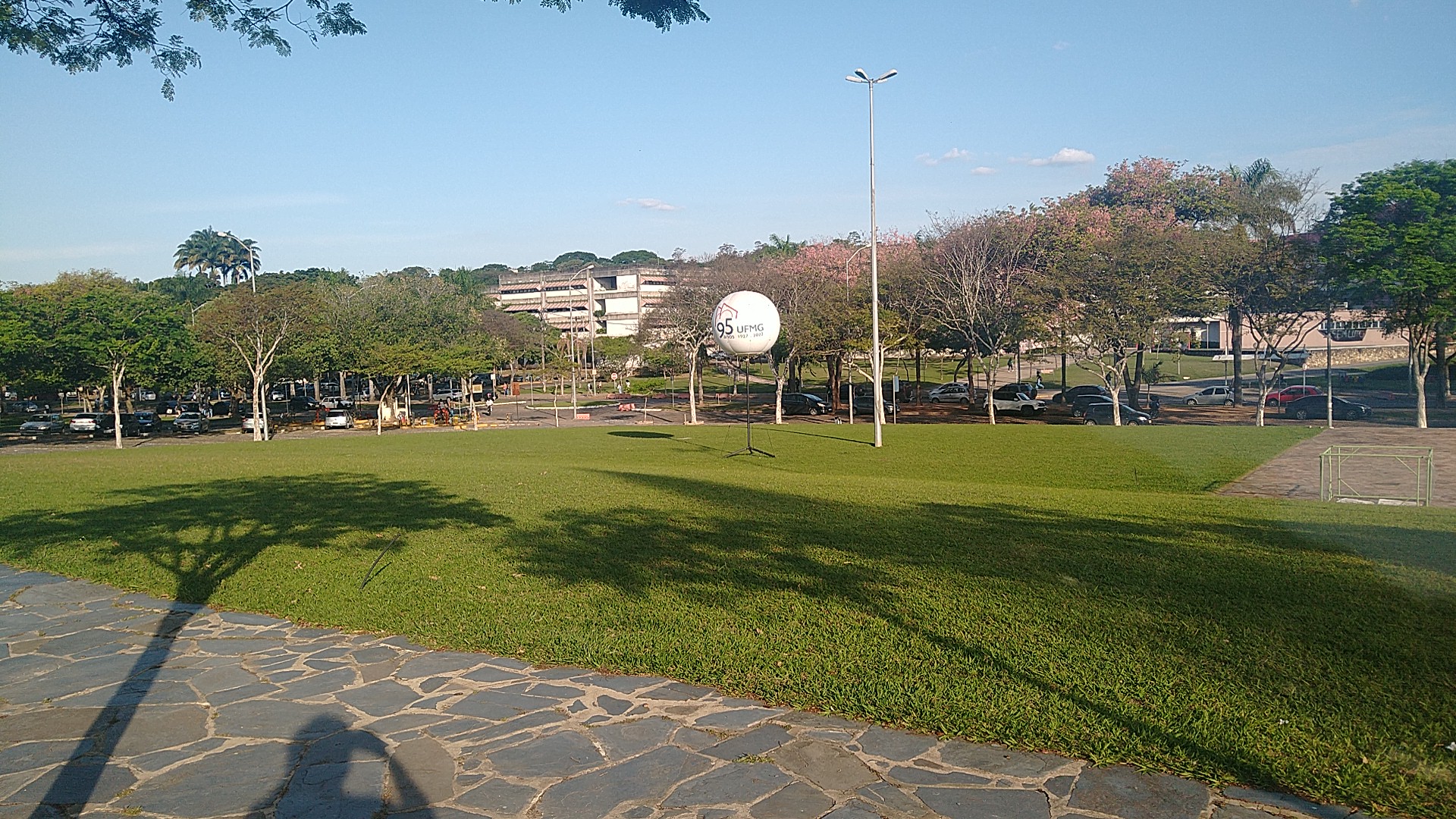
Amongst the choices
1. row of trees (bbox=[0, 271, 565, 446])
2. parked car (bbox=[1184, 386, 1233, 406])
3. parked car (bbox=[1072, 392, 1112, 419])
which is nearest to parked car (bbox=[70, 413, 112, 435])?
row of trees (bbox=[0, 271, 565, 446])

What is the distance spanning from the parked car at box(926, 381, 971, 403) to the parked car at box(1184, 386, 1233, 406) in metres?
12.1

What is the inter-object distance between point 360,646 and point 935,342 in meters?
46.0

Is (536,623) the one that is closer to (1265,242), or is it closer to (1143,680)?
(1143,680)

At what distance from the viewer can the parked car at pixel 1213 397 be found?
171ft

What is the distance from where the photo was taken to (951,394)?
58.8 meters

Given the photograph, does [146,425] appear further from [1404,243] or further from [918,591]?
[1404,243]

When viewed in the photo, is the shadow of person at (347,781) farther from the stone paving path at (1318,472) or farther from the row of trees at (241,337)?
the row of trees at (241,337)

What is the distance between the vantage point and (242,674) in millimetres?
6246

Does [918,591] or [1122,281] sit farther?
[1122,281]

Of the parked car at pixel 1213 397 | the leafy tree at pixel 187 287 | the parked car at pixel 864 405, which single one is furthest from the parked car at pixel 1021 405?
the leafy tree at pixel 187 287

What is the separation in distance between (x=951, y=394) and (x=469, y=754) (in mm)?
56014

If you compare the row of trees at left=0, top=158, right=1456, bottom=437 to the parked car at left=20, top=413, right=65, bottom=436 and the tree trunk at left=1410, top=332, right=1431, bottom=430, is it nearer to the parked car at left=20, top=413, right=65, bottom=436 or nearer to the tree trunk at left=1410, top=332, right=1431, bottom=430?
the tree trunk at left=1410, top=332, right=1431, bottom=430

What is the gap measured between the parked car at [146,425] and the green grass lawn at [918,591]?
134 ft

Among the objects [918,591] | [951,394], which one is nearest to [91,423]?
[951,394]
